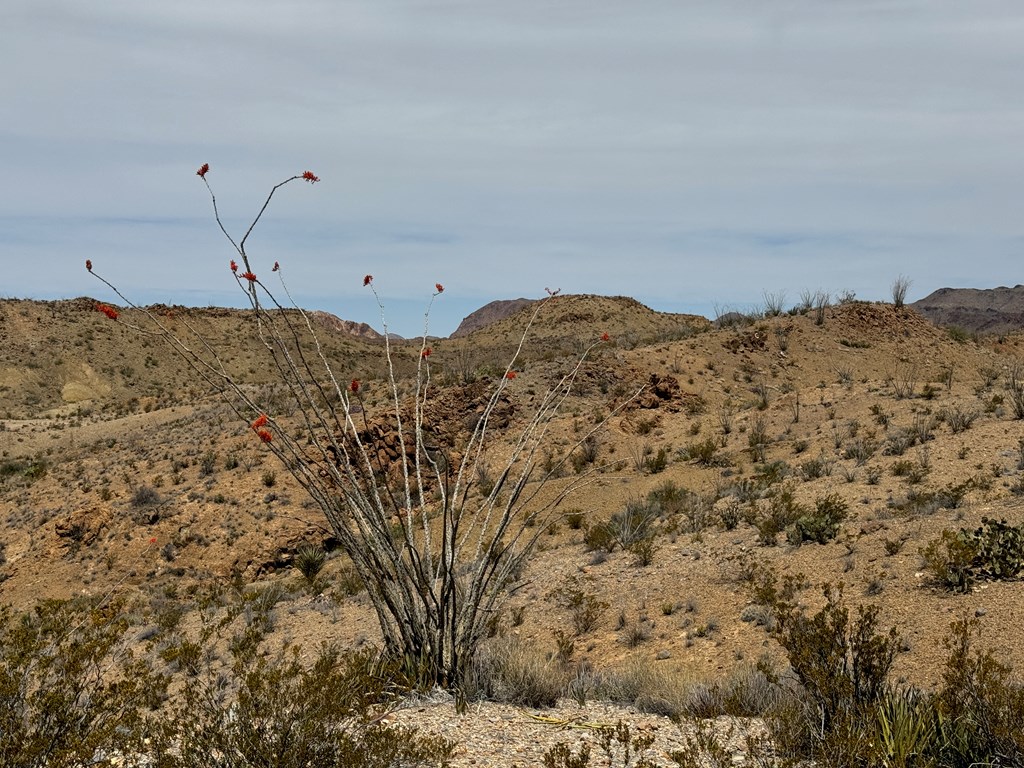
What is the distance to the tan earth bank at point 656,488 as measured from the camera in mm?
8148

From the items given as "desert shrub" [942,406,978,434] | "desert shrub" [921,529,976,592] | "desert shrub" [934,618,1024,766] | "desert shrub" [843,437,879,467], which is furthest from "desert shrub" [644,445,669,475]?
"desert shrub" [934,618,1024,766]

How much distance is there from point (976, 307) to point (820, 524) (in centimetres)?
11438

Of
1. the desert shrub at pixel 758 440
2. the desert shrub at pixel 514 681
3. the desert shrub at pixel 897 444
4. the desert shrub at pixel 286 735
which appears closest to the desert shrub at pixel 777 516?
the desert shrub at pixel 897 444

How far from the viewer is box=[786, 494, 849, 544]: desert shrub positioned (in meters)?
10.3

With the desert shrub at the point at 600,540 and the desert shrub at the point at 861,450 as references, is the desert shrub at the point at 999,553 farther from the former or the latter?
the desert shrub at the point at 861,450

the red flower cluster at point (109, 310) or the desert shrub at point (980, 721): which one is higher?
the red flower cluster at point (109, 310)

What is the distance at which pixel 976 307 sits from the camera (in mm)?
107188

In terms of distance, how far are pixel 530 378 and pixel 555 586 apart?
13721mm

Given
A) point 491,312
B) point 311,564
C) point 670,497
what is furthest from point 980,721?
point 491,312

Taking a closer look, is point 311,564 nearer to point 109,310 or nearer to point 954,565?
point 954,565

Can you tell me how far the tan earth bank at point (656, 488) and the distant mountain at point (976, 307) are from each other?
62.5 m

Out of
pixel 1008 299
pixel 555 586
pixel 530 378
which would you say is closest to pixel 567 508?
pixel 555 586

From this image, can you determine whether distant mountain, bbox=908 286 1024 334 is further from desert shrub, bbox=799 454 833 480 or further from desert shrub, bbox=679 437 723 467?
desert shrub, bbox=799 454 833 480

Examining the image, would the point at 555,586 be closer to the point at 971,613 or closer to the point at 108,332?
the point at 971,613
